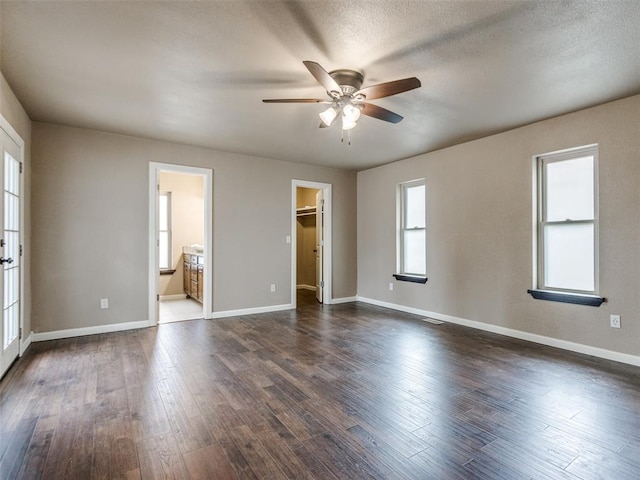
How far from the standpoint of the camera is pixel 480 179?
4402mm

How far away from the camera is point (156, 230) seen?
14.9ft

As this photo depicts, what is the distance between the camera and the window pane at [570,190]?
11.5 ft

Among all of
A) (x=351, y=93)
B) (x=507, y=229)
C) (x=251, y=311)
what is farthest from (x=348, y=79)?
(x=251, y=311)

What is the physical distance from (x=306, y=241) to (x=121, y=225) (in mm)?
4390

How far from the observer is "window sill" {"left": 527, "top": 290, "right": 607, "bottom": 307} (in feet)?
10.9

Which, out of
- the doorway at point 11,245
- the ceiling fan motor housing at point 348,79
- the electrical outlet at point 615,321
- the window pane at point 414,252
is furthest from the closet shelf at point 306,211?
the electrical outlet at point 615,321

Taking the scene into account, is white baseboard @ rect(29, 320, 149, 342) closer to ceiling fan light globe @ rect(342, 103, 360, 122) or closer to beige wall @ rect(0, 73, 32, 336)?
beige wall @ rect(0, 73, 32, 336)

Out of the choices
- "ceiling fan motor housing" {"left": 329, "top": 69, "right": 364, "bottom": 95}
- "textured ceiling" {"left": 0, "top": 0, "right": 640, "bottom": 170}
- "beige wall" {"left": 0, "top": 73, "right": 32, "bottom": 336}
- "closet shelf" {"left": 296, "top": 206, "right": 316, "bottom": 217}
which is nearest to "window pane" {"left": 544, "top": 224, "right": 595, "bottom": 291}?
"textured ceiling" {"left": 0, "top": 0, "right": 640, "bottom": 170}

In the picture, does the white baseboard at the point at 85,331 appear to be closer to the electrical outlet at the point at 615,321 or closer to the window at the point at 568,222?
the window at the point at 568,222

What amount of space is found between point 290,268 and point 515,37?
4304mm

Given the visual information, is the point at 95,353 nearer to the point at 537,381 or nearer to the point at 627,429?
the point at 537,381

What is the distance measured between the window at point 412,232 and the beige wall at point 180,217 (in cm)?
409

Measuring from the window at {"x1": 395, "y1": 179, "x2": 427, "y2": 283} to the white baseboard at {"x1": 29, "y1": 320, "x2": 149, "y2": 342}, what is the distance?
391cm

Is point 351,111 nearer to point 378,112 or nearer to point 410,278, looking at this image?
point 378,112
